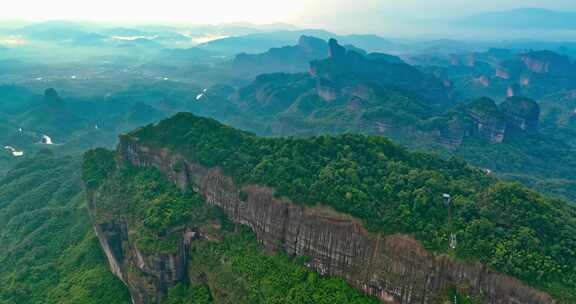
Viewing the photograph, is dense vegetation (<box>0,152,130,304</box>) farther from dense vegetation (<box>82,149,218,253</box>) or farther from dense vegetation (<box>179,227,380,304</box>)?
dense vegetation (<box>179,227,380,304</box>)

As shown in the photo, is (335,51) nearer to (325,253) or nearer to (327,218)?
(327,218)

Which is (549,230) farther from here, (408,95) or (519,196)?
(408,95)

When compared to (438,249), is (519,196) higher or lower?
higher

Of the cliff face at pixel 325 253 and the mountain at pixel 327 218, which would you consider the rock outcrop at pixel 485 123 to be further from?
the cliff face at pixel 325 253

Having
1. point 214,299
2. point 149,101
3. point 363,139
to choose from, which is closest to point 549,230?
point 363,139

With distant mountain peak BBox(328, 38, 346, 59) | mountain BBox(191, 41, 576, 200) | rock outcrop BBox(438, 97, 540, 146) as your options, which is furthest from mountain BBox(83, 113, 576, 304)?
distant mountain peak BBox(328, 38, 346, 59)

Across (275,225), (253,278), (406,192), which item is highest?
(406,192)

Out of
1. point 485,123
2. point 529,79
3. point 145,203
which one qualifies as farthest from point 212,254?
point 529,79

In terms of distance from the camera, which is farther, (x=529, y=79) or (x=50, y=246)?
(x=529, y=79)
